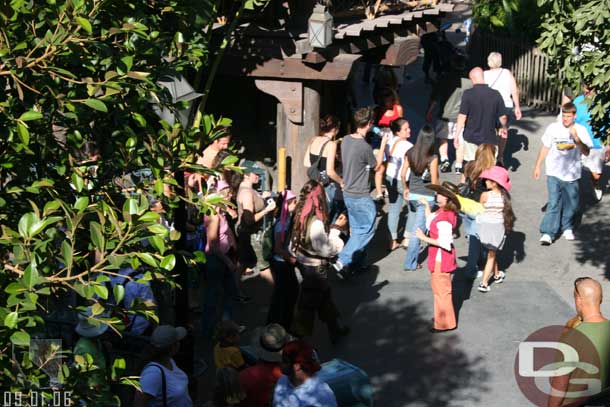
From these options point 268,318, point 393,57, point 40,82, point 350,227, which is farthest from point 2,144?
point 393,57

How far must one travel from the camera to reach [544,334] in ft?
35.2

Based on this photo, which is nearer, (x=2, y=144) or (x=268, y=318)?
(x=2, y=144)

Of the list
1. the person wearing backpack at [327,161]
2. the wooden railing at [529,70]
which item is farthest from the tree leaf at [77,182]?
the wooden railing at [529,70]

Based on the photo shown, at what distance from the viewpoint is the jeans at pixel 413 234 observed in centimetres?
1246

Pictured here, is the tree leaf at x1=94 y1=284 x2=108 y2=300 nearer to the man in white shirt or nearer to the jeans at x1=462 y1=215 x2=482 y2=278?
the jeans at x1=462 y1=215 x2=482 y2=278

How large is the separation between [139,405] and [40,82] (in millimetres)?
2777

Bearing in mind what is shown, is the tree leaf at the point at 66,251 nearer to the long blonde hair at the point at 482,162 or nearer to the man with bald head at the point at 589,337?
the man with bald head at the point at 589,337

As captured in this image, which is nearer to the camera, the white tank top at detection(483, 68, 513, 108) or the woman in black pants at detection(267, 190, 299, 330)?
the woman in black pants at detection(267, 190, 299, 330)

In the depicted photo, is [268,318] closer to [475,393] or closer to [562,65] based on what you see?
[475,393]

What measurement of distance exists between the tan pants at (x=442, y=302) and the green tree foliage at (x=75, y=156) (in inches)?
178

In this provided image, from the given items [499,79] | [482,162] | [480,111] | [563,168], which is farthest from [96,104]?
[499,79]

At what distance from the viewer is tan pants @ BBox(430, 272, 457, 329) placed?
10625mm

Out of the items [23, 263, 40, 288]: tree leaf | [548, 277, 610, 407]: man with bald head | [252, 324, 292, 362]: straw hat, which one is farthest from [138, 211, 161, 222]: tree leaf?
[548, 277, 610, 407]: man with bald head

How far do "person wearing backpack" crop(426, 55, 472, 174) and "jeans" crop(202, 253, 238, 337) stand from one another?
6.37 meters
